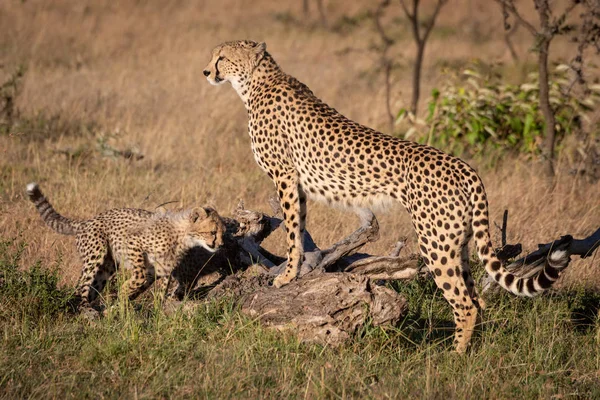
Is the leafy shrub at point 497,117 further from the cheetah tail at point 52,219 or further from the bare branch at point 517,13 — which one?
the cheetah tail at point 52,219

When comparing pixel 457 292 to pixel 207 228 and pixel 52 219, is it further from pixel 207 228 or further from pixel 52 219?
pixel 52 219

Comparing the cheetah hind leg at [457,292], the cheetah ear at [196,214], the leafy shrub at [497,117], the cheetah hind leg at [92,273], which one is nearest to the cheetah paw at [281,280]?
the cheetah ear at [196,214]

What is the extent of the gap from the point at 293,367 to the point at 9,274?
181 cm

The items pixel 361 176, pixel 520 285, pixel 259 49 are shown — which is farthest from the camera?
pixel 259 49

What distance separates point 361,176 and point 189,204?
254 centimetres

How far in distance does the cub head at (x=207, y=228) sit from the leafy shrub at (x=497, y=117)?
3856 millimetres

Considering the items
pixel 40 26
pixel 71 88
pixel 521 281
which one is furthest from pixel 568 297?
pixel 40 26

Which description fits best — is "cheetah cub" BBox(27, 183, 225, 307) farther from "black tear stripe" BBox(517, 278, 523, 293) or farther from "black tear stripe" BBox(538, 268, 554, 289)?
"black tear stripe" BBox(538, 268, 554, 289)

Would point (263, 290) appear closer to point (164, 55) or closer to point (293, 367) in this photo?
point (293, 367)

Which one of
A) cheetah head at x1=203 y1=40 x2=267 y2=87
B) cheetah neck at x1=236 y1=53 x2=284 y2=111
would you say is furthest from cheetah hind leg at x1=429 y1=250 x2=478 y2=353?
cheetah head at x1=203 y1=40 x2=267 y2=87

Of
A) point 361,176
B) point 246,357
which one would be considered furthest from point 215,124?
point 246,357

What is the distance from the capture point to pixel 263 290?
4461 millimetres

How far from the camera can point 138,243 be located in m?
5.06

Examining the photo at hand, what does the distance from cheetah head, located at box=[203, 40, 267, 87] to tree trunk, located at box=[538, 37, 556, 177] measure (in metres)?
3.46
